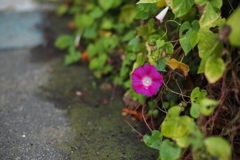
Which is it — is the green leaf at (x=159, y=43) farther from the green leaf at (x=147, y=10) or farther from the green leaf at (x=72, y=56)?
the green leaf at (x=72, y=56)

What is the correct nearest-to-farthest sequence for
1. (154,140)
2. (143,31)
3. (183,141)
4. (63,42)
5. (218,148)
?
(218,148)
(183,141)
(154,140)
(143,31)
(63,42)

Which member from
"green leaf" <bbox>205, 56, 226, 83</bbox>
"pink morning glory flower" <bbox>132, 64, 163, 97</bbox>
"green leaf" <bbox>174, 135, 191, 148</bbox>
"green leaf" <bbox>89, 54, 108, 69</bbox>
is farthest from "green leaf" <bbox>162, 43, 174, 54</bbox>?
"green leaf" <bbox>89, 54, 108, 69</bbox>

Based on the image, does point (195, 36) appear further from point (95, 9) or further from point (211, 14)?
point (95, 9)

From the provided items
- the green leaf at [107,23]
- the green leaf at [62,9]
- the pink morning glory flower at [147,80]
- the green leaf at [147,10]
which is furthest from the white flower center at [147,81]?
the green leaf at [62,9]

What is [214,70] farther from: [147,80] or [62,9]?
[62,9]

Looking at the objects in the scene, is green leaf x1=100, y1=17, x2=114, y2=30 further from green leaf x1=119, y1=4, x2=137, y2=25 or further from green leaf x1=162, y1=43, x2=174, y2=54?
green leaf x1=162, y1=43, x2=174, y2=54

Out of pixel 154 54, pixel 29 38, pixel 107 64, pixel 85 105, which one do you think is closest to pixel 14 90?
pixel 85 105

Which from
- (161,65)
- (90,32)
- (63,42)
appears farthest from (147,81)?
(63,42)

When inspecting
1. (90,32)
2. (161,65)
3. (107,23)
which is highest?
(161,65)
